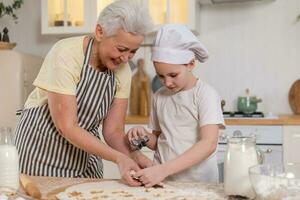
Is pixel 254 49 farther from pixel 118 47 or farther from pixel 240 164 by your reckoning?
pixel 240 164

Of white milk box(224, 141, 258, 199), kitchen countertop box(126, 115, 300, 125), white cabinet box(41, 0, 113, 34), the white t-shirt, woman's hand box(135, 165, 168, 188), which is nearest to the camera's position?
white milk box(224, 141, 258, 199)

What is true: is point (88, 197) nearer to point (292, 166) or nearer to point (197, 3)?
point (292, 166)

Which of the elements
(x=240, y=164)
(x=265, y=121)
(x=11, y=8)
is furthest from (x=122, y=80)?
(x=11, y=8)

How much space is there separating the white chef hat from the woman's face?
0.07 meters

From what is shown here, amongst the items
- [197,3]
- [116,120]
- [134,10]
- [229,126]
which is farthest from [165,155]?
[197,3]

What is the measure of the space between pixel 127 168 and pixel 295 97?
6.67 ft

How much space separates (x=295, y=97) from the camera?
3.06 meters

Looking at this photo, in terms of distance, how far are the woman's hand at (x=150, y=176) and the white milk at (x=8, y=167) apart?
1.11ft

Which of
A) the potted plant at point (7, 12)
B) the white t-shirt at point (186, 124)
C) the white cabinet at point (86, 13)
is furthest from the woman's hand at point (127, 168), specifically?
the potted plant at point (7, 12)

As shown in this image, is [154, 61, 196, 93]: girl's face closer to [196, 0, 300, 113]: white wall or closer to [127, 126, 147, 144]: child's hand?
[127, 126, 147, 144]: child's hand

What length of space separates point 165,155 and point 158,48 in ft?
1.22

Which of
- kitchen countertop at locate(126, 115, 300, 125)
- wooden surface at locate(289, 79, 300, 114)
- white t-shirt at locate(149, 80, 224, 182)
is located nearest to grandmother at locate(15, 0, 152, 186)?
white t-shirt at locate(149, 80, 224, 182)

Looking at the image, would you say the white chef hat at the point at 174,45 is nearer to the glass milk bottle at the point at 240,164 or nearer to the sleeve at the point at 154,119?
the sleeve at the point at 154,119

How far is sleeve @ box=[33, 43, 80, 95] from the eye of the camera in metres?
1.43
